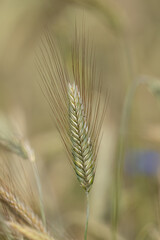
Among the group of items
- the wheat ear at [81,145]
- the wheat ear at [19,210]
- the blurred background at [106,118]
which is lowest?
the blurred background at [106,118]

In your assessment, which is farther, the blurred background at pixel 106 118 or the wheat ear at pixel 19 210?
the blurred background at pixel 106 118

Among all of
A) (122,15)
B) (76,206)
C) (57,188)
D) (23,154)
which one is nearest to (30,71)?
(57,188)

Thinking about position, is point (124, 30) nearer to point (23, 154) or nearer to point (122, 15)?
point (122, 15)

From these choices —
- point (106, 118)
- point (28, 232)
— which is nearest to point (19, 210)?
point (28, 232)

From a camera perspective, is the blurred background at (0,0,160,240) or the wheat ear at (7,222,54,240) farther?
the blurred background at (0,0,160,240)

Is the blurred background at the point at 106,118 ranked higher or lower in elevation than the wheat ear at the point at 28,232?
lower

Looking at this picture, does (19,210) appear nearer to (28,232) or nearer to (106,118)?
(28,232)
